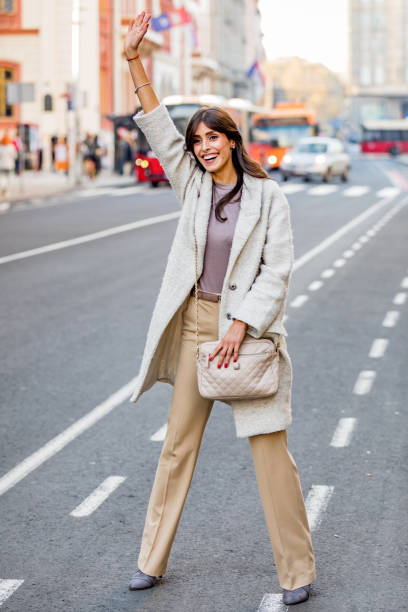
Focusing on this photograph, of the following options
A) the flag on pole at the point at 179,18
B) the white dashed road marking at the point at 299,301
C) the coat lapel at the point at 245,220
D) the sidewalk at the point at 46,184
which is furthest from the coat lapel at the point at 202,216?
the flag on pole at the point at 179,18

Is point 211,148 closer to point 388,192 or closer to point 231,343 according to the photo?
point 231,343

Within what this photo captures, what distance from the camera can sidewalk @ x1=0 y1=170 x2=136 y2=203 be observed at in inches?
1255

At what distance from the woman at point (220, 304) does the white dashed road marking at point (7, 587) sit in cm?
44

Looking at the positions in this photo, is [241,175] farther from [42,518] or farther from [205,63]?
[205,63]

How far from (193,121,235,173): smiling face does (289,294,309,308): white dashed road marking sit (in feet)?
24.7

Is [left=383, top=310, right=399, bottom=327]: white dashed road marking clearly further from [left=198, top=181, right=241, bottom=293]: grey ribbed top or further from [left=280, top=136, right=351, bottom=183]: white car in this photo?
[left=280, top=136, right=351, bottom=183]: white car

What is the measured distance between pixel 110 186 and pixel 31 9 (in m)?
14.9

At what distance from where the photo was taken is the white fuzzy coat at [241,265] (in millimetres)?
4125

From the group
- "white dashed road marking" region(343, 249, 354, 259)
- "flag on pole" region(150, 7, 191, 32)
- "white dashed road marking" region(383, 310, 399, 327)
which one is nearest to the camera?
"white dashed road marking" region(383, 310, 399, 327)

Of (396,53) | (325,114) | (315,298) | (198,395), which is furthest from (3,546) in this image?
(396,53)

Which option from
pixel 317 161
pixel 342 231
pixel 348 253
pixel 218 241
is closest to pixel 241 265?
pixel 218 241

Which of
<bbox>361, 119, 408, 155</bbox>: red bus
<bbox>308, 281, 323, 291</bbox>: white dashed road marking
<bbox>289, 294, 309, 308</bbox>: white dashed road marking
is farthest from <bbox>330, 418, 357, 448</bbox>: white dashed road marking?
<bbox>361, 119, 408, 155</bbox>: red bus

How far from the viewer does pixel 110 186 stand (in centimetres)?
3859

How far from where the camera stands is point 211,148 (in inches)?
165
